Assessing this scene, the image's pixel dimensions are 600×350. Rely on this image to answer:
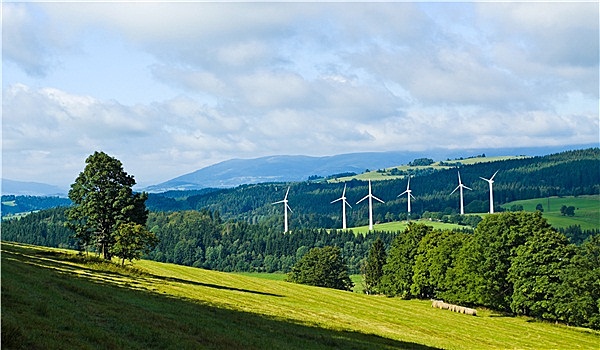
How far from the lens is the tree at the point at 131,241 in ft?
217

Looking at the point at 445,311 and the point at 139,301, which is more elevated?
the point at 139,301

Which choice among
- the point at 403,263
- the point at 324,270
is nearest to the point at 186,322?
the point at 403,263

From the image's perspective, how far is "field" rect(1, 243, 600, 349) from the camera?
24.1 m

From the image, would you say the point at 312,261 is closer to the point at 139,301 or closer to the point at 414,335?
the point at 414,335

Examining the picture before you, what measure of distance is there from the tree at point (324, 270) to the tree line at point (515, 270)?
160 feet

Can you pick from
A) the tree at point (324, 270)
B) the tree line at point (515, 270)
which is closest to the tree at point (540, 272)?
the tree line at point (515, 270)

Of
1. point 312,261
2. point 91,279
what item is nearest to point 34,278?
point 91,279

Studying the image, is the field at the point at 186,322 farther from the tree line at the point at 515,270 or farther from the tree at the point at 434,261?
the tree at the point at 434,261

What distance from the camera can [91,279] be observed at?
1950 inches

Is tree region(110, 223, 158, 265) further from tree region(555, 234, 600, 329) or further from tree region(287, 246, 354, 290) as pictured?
tree region(287, 246, 354, 290)

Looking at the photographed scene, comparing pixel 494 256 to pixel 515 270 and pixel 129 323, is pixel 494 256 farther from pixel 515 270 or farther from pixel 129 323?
pixel 129 323

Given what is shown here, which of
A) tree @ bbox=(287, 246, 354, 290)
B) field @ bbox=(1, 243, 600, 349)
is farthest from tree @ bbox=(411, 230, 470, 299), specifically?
tree @ bbox=(287, 246, 354, 290)

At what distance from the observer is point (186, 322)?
33.8 meters

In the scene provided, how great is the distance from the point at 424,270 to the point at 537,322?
90.1 feet
